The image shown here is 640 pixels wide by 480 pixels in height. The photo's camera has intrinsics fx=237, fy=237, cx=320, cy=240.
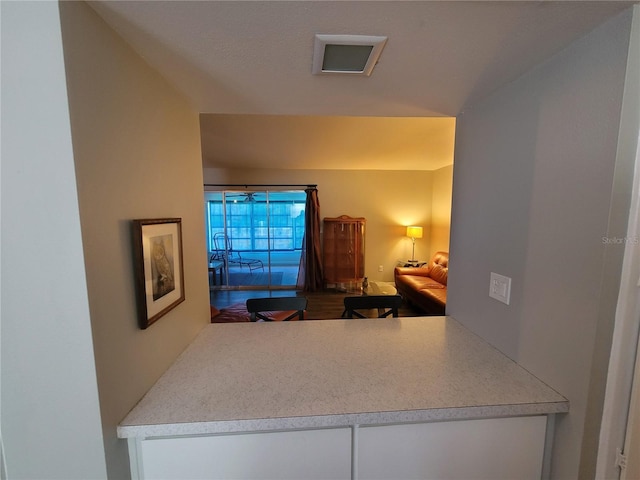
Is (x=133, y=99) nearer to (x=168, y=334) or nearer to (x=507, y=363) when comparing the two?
(x=168, y=334)

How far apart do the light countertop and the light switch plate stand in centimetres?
25

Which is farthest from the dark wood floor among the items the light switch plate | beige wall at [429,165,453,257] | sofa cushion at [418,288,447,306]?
the light switch plate

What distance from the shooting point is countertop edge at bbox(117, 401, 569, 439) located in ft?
2.29

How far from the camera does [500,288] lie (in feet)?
3.41

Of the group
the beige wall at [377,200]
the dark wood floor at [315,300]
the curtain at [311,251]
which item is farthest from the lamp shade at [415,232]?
the curtain at [311,251]

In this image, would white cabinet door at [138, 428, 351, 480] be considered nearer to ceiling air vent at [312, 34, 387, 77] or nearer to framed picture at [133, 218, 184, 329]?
framed picture at [133, 218, 184, 329]

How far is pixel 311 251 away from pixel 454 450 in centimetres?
404

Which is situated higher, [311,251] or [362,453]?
[311,251]

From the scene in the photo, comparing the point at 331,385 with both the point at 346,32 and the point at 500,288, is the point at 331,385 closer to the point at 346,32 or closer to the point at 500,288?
the point at 500,288

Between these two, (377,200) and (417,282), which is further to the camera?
(377,200)

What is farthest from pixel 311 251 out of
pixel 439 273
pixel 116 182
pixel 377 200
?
pixel 116 182

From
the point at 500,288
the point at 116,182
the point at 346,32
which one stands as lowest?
the point at 500,288

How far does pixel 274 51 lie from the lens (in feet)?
2.60

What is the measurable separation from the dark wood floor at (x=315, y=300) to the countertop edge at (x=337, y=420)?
2864 millimetres
